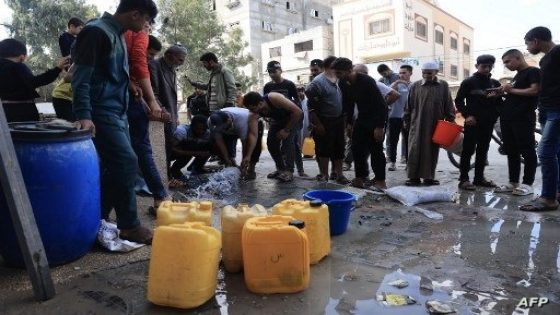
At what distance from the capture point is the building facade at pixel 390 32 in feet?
82.4

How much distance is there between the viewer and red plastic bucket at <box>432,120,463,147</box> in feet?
15.9

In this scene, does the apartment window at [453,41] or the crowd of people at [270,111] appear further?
the apartment window at [453,41]

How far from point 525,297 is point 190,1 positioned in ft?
58.5

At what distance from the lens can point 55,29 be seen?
603 inches

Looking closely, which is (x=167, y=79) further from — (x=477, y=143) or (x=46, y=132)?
(x=477, y=143)

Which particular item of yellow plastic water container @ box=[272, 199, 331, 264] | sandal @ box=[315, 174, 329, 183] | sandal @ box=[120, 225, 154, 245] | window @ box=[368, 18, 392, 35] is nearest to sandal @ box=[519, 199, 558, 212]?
sandal @ box=[315, 174, 329, 183]

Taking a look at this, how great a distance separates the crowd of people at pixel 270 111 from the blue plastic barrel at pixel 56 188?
19cm

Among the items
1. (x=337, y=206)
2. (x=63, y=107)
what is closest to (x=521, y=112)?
(x=337, y=206)

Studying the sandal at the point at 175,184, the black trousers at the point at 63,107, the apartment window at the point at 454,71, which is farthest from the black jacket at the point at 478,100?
the apartment window at the point at 454,71

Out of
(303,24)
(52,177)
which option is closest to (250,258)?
(52,177)

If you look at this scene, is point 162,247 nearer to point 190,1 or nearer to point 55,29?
point 55,29

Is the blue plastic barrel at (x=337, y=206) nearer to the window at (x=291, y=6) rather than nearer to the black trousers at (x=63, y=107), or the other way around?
the black trousers at (x=63, y=107)

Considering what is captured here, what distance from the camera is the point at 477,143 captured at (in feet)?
16.3

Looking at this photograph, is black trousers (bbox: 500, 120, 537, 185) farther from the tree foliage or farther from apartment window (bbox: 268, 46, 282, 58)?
apartment window (bbox: 268, 46, 282, 58)
